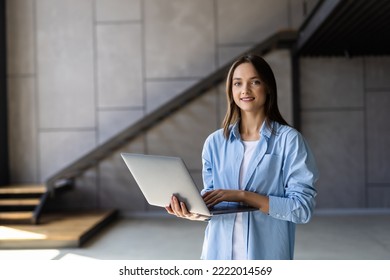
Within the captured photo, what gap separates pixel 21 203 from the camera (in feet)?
15.0

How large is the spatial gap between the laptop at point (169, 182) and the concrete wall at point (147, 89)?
3995 millimetres

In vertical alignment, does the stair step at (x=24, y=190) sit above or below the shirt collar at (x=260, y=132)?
below

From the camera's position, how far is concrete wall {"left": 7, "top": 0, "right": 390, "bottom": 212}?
514 centimetres

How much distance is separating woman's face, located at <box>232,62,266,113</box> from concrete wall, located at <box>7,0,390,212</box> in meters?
3.99

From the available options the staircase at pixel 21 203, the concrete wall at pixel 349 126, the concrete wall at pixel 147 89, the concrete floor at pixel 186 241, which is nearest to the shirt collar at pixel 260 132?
the concrete floor at pixel 186 241

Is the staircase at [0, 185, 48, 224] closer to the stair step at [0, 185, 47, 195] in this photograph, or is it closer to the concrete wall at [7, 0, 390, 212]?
the stair step at [0, 185, 47, 195]

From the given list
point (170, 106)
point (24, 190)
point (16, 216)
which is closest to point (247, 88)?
point (170, 106)

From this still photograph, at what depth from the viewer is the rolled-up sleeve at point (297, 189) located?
1077 mm

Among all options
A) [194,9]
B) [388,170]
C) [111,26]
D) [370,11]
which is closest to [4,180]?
[111,26]

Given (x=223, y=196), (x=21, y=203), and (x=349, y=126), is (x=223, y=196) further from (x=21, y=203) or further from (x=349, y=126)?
(x=349, y=126)

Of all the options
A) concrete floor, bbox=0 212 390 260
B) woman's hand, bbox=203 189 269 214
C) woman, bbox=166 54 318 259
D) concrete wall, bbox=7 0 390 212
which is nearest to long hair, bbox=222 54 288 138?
woman, bbox=166 54 318 259

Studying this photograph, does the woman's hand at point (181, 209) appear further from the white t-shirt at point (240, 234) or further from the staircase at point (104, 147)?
the staircase at point (104, 147)

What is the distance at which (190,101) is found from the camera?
16.9ft

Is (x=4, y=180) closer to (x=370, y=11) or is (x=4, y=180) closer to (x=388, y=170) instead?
(x=370, y=11)
